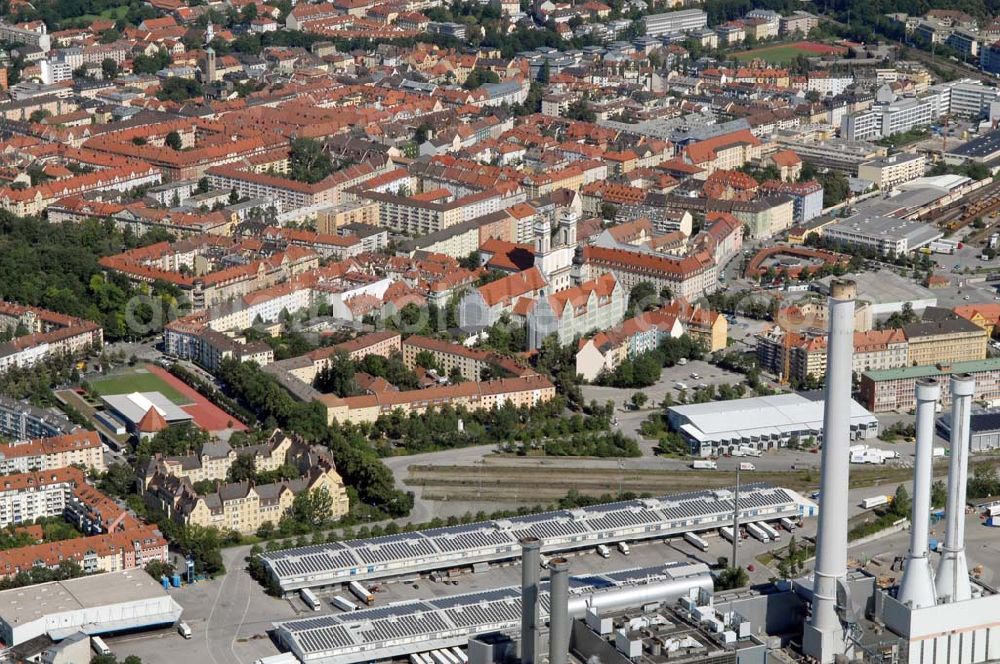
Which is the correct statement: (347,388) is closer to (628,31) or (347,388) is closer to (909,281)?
(909,281)

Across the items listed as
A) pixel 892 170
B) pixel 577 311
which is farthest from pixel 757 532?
pixel 892 170

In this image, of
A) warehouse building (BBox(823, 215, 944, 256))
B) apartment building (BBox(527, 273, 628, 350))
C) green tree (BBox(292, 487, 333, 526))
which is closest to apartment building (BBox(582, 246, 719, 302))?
apartment building (BBox(527, 273, 628, 350))

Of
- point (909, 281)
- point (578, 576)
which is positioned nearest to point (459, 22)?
point (909, 281)

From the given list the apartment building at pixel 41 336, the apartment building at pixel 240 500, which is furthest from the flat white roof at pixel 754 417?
the apartment building at pixel 41 336

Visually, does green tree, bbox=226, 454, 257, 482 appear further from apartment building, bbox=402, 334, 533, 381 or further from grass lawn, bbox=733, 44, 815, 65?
grass lawn, bbox=733, 44, 815, 65

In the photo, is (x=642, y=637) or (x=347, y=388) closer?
(x=642, y=637)

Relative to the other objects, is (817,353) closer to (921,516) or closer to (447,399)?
(447,399)

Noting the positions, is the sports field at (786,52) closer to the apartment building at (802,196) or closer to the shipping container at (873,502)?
the apartment building at (802,196)
